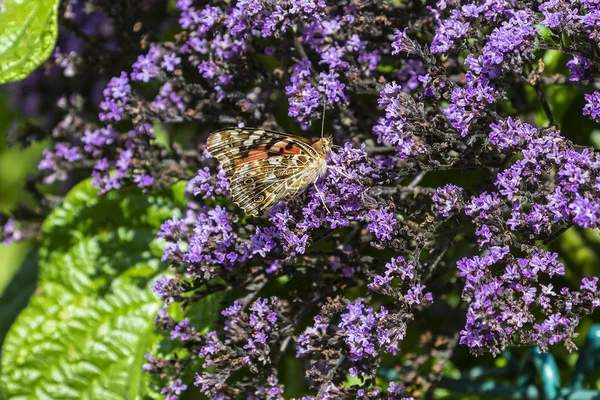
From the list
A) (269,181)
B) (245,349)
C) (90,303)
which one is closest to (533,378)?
(245,349)

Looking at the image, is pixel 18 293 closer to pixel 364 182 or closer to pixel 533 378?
pixel 364 182

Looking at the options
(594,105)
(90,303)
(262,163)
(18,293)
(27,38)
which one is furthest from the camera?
(18,293)

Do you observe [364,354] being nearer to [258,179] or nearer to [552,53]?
[258,179]

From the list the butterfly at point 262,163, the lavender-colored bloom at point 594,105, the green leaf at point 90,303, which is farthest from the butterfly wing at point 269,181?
the lavender-colored bloom at point 594,105

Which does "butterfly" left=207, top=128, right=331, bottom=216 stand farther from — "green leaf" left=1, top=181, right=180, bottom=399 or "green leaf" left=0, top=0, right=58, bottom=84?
"green leaf" left=0, top=0, right=58, bottom=84

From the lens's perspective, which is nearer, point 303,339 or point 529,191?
point 529,191

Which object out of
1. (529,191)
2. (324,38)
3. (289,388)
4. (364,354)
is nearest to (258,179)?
(324,38)

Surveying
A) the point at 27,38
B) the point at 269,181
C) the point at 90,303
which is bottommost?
the point at 90,303
